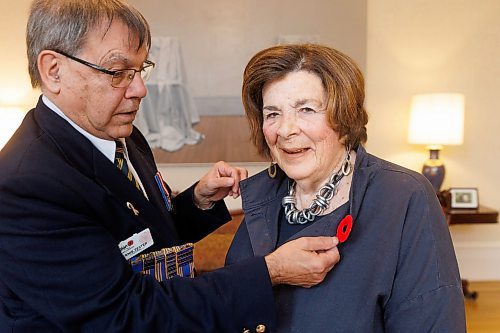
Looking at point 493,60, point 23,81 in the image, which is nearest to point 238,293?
point 23,81

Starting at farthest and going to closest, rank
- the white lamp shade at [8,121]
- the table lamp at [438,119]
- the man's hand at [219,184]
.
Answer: the table lamp at [438,119]
the white lamp shade at [8,121]
the man's hand at [219,184]

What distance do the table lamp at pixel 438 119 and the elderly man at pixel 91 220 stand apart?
2882 millimetres

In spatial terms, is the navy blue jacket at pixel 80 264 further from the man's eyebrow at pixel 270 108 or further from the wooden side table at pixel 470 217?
the wooden side table at pixel 470 217

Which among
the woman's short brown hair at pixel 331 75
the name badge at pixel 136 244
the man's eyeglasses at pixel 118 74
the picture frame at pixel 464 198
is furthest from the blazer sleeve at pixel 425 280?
the picture frame at pixel 464 198

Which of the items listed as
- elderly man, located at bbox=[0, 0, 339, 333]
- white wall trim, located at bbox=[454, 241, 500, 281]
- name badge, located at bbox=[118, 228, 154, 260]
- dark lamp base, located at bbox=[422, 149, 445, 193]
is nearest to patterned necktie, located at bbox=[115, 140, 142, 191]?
elderly man, located at bbox=[0, 0, 339, 333]

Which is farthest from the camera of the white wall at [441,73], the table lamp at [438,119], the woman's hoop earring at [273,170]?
the white wall at [441,73]

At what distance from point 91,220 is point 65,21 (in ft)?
1.52

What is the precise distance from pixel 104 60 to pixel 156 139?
2.84m

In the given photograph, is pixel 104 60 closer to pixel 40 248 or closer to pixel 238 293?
pixel 40 248

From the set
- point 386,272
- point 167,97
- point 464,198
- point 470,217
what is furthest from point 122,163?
point 464,198

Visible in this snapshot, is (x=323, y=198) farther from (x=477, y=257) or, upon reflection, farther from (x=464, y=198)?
(x=477, y=257)

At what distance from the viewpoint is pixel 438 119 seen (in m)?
3.84

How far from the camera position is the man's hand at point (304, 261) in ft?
4.06

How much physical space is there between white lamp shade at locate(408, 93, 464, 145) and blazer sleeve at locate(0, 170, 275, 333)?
2.97m
